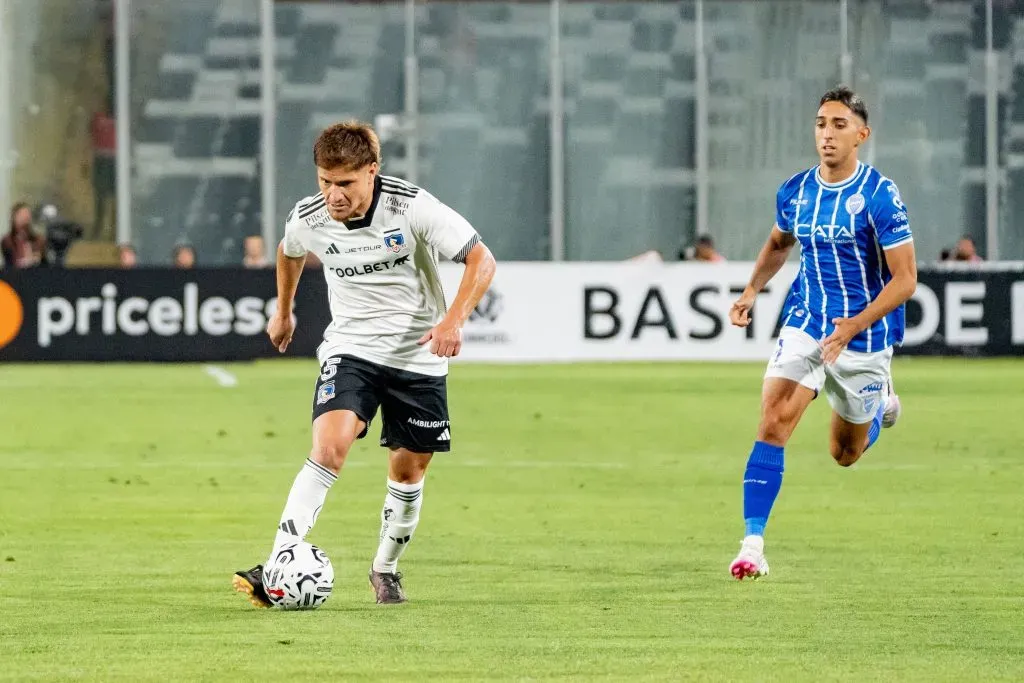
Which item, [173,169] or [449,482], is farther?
[173,169]

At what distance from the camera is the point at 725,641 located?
726 cm

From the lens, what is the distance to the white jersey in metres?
8.06

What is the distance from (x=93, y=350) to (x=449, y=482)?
1292 centimetres

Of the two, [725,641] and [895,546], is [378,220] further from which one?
[895,546]

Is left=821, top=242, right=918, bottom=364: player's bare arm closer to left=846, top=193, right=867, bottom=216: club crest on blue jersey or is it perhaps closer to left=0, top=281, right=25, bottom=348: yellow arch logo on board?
left=846, top=193, right=867, bottom=216: club crest on blue jersey

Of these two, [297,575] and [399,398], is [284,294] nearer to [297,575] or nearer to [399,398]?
[399,398]

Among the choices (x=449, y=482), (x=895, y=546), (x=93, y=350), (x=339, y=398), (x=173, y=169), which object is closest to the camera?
(x=339, y=398)

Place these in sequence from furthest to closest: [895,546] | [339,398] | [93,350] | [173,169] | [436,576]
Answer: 1. [173,169]
2. [93,350]
3. [895,546]
4. [436,576]
5. [339,398]

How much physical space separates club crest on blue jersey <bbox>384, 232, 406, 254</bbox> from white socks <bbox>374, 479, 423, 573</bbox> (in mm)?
979

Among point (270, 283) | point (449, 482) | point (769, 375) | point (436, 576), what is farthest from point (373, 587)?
point (270, 283)

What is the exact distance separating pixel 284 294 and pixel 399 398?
719mm

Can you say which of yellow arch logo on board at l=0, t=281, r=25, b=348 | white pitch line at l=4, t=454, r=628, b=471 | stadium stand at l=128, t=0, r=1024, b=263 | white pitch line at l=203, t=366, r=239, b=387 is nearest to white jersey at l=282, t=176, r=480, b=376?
white pitch line at l=4, t=454, r=628, b=471

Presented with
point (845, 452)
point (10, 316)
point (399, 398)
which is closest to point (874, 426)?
point (845, 452)

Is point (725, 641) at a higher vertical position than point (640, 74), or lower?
lower
